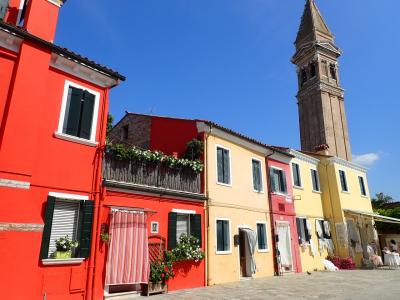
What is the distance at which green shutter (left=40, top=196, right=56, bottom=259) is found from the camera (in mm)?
8547

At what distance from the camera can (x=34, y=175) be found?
8.83 meters

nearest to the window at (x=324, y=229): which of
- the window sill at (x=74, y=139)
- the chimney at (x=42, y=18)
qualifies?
the window sill at (x=74, y=139)

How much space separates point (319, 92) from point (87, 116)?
42.8 metres

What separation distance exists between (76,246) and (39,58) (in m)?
5.51

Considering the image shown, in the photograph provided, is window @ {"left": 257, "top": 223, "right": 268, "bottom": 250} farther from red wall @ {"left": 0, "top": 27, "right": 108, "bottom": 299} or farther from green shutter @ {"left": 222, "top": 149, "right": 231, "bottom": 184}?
red wall @ {"left": 0, "top": 27, "right": 108, "bottom": 299}

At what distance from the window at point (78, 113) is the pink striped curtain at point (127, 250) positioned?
273 cm

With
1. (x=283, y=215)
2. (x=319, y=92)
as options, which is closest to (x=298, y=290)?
(x=283, y=215)

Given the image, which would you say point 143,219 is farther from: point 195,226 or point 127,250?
point 195,226

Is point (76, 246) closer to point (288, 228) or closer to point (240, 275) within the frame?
point (240, 275)

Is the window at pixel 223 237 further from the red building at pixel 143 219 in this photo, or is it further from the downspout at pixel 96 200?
the downspout at pixel 96 200

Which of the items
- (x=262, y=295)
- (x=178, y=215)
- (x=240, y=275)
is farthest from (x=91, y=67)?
(x=240, y=275)

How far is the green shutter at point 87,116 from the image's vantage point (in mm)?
10133

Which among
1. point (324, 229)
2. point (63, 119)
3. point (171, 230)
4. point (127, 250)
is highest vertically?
point (63, 119)

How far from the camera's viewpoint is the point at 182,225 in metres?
13.0
